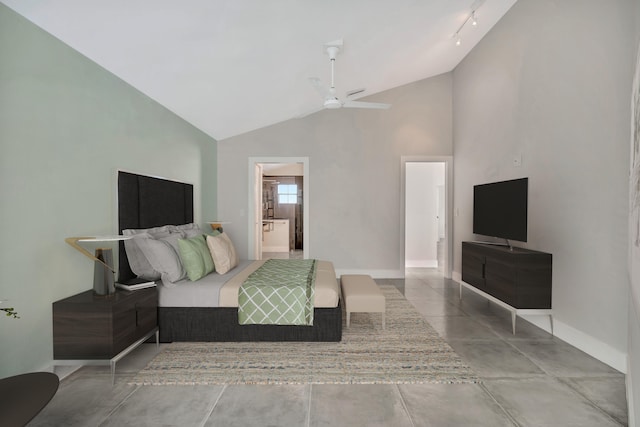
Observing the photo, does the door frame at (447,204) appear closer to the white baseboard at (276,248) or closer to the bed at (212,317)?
the bed at (212,317)

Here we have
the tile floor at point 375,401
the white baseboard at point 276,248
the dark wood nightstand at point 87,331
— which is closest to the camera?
the tile floor at point 375,401

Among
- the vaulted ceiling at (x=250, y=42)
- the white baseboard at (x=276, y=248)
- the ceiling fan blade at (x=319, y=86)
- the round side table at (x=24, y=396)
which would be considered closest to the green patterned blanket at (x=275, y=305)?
the round side table at (x=24, y=396)

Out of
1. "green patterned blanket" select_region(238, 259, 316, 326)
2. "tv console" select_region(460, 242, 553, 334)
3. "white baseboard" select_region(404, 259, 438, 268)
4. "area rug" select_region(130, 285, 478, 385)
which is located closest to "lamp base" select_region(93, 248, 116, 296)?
"area rug" select_region(130, 285, 478, 385)

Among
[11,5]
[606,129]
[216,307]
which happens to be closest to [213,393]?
[216,307]

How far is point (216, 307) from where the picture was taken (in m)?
2.85

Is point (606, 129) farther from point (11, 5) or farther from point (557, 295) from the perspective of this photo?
point (11, 5)

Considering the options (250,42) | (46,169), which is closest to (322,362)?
(46,169)

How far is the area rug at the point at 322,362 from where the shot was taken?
2273 millimetres

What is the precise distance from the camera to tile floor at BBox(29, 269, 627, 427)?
6.06 feet

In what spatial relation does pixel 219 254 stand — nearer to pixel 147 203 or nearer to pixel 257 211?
pixel 147 203

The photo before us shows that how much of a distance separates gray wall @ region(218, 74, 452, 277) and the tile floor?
119 inches

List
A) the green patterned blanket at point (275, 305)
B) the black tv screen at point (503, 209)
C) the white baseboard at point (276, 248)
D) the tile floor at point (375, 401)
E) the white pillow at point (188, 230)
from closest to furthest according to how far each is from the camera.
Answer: the tile floor at point (375, 401), the green patterned blanket at point (275, 305), the black tv screen at point (503, 209), the white pillow at point (188, 230), the white baseboard at point (276, 248)

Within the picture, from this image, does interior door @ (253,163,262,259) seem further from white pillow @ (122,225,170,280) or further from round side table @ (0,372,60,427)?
round side table @ (0,372,60,427)

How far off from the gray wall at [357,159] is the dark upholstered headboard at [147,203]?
58.7 inches
